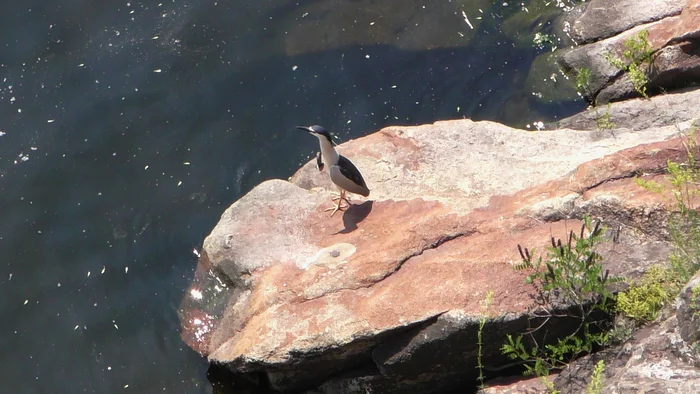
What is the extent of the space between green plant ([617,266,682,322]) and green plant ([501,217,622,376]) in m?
0.12

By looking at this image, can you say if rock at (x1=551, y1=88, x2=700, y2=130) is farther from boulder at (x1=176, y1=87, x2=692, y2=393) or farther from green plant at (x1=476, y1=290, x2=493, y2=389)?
green plant at (x1=476, y1=290, x2=493, y2=389)

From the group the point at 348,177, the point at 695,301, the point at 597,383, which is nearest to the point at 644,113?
the point at 348,177

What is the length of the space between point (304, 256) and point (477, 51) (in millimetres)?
4355

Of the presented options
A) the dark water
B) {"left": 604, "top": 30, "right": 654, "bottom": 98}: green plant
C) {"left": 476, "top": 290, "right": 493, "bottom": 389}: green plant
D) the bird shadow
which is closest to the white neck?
the bird shadow

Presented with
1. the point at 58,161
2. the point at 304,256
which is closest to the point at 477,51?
the point at 304,256

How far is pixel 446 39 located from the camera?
1005cm

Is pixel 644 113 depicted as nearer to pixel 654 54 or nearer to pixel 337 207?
pixel 654 54

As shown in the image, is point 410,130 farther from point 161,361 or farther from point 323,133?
point 161,361

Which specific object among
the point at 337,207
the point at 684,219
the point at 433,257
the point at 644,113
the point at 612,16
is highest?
the point at 612,16

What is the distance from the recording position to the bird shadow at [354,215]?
6.87m

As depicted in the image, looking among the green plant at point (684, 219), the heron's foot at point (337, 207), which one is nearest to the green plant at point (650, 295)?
the green plant at point (684, 219)

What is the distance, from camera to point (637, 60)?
8.66 metres

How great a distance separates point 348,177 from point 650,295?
8.96 ft

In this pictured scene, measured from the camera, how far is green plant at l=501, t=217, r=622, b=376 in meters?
5.18
